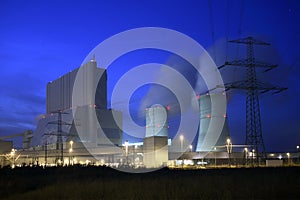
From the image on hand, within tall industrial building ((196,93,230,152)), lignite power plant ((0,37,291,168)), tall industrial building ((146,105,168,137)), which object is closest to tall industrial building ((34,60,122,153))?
lignite power plant ((0,37,291,168))

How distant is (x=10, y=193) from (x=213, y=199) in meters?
7.14

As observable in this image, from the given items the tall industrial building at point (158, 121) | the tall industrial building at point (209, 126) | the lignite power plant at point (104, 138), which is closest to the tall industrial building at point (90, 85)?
the lignite power plant at point (104, 138)

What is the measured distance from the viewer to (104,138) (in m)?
83.6

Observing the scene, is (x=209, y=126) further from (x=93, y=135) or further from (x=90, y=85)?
(x=90, y=85)

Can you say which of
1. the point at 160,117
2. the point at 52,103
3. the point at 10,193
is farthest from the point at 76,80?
the point at 10,193

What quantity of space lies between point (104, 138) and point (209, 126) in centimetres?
3668

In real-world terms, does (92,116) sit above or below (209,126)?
above

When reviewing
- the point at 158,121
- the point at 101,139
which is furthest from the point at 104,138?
the point at 158,121

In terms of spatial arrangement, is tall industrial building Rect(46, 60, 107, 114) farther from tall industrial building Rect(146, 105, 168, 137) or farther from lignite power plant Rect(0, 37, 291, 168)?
tall industrial building Rect(146, 105, 168, 137)

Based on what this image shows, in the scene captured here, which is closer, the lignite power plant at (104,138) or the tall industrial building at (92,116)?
the lignite power plant at (104,138)

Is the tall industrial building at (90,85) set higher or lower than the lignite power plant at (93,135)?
higher

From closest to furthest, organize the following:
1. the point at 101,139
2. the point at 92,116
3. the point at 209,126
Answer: the point at 209,126
the point at 101,139
the point at 92,116

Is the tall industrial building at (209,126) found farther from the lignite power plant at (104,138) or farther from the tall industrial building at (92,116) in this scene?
the tall industrial building at (92,116)

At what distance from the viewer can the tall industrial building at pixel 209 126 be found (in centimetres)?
5159
